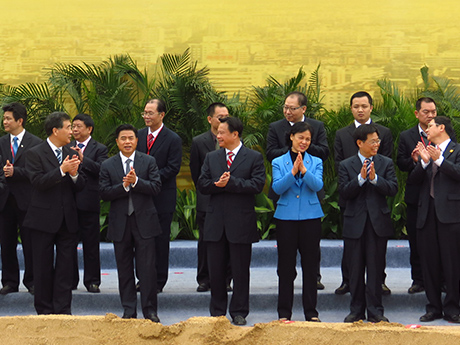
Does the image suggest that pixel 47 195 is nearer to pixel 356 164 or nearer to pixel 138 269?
pixel 138 269

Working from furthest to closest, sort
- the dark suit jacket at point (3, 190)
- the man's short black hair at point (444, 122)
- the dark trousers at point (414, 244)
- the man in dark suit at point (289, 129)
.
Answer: the dark trousers at point (414, 244) → the man in dark suit at point (289, 129) → the dark suit jacket at point (3, 190) → the man's short black hair at point (444, 122)

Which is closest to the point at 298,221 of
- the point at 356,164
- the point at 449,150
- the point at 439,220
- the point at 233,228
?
the point at 233,228

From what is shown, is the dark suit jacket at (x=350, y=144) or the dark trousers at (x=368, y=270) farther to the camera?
the dark suit jacket at (x=350, y=144)

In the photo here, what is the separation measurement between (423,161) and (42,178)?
3.13 metres

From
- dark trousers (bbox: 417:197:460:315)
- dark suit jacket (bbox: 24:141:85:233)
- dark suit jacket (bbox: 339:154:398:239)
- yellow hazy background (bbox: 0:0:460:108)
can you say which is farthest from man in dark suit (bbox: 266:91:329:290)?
yellow hazy background (bbox: 0:0:460:108)

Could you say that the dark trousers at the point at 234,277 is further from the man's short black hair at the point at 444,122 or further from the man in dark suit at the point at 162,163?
the man's short black hair at the point at 444,122

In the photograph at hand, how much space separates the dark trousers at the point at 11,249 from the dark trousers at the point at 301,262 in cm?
234

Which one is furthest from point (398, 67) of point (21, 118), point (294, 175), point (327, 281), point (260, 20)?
point (21, 118)

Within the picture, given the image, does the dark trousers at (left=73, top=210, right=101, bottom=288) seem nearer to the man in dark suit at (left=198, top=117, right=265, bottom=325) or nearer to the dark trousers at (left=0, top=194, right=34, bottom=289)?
the dark trousers at (left=0, top=194, right=34, bottom=289)

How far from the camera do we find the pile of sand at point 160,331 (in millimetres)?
4735

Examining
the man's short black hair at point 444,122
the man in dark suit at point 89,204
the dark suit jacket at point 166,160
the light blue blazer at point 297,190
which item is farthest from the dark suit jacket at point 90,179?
the man's short black hair at point 444,122

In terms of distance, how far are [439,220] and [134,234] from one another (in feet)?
8.14

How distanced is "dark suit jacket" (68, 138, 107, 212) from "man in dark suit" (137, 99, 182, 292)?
42 centimetres

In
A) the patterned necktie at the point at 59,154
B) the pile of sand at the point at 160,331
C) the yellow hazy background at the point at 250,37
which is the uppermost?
the yellow hazy background at the point at 250,37
